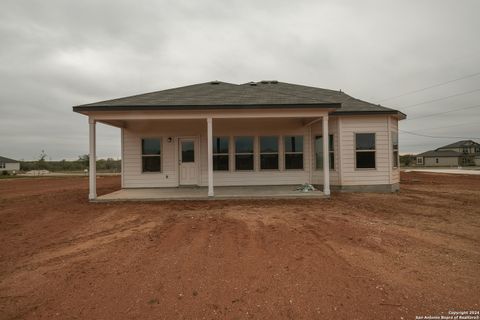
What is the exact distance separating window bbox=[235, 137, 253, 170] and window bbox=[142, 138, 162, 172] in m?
3.19

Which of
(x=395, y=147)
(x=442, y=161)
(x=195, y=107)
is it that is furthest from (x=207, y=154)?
(x=442, y=161)

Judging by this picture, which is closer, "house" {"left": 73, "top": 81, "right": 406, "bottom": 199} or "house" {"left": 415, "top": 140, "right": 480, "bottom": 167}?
"house" {"left": 73, "top": 81, "right": 406, "bottom": 199}

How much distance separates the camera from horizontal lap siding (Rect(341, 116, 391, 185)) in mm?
10102

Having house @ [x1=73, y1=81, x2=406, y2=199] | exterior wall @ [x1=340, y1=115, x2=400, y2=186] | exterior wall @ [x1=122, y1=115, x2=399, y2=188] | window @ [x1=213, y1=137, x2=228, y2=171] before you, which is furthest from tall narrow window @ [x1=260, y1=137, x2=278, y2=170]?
exterior wall @ [x1=340, y1=115, x2=400, y2=186]

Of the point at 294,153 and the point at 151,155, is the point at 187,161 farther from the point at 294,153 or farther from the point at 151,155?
the point at 294,153

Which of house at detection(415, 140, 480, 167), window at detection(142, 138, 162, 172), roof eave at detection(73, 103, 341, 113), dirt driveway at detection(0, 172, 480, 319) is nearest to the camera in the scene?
dirt driveway at detection(0, 172, 480, 319)

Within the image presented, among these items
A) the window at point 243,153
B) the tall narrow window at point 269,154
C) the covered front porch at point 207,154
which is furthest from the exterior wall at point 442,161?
the window at point 243,153

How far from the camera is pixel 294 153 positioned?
442 inches

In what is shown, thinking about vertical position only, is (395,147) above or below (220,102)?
below

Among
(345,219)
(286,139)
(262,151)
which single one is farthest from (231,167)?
(345,219)

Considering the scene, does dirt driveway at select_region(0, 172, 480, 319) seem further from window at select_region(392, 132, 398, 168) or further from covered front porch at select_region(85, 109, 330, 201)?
covered front porch at select_region(85, 109, 330, 201)

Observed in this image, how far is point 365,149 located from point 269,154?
12.0 feet

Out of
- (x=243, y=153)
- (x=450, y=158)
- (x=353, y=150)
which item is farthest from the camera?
(x=450, y=158)

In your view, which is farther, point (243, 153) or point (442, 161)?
point (442, 161)
